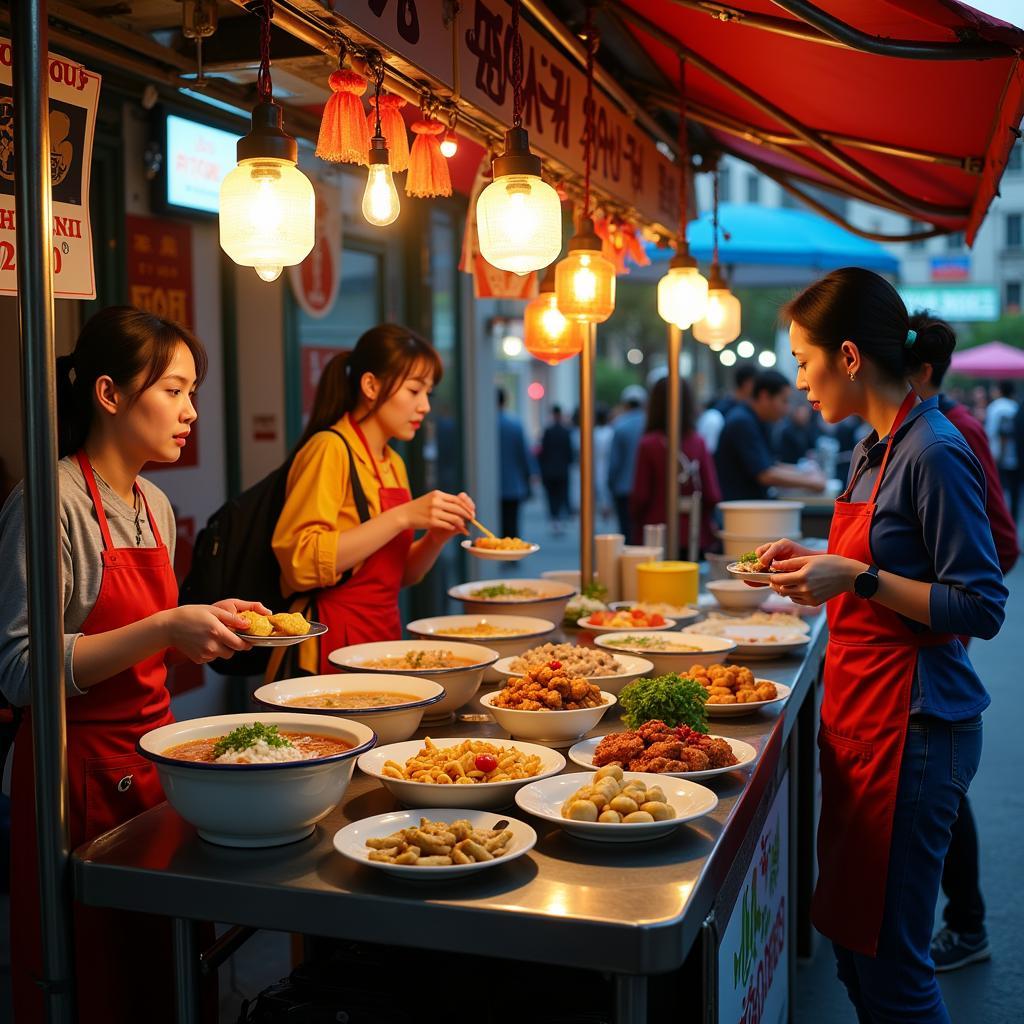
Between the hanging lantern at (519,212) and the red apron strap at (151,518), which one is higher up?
the hanging lantern at (519,212)

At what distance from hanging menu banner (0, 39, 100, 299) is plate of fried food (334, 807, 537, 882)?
56.1 inches

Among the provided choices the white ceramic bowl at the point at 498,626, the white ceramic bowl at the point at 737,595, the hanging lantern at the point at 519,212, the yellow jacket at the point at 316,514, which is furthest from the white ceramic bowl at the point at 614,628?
the hanging lantern at the point at 519,212

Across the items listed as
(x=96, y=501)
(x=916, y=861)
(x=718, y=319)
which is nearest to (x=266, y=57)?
(x=96, y=501)

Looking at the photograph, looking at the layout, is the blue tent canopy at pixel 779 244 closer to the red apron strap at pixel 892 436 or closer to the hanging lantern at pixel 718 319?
the hanging lantern at pixel 718 319

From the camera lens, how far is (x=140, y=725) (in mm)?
2379

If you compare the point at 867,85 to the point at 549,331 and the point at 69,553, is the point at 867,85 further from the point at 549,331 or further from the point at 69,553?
the point at 69,553

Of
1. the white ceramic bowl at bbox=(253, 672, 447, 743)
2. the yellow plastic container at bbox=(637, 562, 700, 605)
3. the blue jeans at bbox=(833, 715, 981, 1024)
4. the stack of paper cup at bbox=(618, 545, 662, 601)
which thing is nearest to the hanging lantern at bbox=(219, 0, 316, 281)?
the white ceramic bowl at bbox=(253, 672, 447, 743)

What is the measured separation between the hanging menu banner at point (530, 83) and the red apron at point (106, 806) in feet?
3.95

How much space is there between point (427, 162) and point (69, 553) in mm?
1379

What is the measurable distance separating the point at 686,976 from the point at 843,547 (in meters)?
1.03

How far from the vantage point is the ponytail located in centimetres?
239

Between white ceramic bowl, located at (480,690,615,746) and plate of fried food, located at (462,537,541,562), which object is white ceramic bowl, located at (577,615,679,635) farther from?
white ceramic bowl, located at (480,690,615,746)

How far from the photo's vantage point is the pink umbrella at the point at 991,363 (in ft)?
70.0

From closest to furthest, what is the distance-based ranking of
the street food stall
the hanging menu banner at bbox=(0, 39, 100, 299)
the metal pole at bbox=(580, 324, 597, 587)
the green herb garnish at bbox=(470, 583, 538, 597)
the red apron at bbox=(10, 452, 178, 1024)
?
the street food stall
the red apron at bbox=(10, 452, 178, 1024)
the hanging menu banner at bbox=(0, 39, 100, 299)
the green herb garnish at bbox=(470, 583, 538, 597)
the metal pole at bbox=(580, 324, 597, 587)
